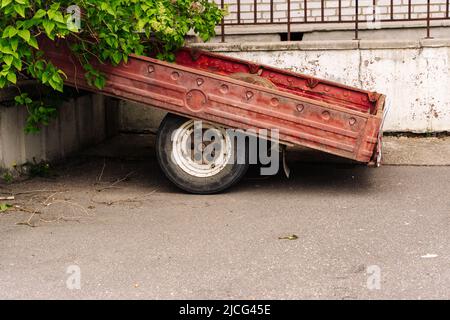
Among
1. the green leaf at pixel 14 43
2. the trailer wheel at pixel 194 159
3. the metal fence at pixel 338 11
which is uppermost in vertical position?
the metal fence at pixel 338 11

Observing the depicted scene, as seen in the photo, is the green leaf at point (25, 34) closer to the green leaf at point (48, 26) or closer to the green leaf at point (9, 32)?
the green leaf at point (9, 32)

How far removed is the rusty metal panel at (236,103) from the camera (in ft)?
22.1

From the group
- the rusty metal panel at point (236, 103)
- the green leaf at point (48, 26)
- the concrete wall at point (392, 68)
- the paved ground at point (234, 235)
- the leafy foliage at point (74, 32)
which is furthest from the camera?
the concrete wall at point (392, 68)

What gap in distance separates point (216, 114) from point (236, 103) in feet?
0.65

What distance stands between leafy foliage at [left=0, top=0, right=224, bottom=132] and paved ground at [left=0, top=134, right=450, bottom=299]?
3.44ft

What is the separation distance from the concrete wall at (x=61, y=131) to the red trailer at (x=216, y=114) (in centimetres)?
102

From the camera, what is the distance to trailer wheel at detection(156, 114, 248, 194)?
710 centimetres

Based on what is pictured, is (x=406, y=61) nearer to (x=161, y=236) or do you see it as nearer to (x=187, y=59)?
(x=187, y=59)

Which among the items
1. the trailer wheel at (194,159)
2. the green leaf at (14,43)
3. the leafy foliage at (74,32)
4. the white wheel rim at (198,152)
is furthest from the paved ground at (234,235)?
the green leaf at (14,43)

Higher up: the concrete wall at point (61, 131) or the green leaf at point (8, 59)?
the green leaf at point (8, 59)

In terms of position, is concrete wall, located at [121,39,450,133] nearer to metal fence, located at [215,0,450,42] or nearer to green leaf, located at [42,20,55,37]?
metal fence, located at [215,0,450,42]

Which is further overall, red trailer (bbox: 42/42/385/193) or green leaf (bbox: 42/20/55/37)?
red trailer (bbox: 42/42/385/193)

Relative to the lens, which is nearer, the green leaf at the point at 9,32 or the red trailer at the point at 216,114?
the green leaf at the point at 9,32

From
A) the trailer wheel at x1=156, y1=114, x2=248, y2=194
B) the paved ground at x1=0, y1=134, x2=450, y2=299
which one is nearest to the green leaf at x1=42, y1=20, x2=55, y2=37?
the paved ground at x1=0, y1=134, x2=450, y2=299
